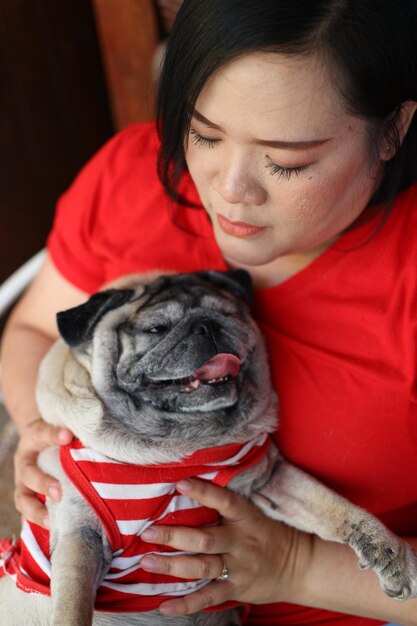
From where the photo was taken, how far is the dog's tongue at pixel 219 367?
113 centimetres

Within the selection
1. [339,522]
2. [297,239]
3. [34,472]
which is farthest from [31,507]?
[297,239]

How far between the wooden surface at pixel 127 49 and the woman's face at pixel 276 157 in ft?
2.72

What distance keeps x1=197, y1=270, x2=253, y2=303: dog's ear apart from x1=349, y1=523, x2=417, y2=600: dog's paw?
411 mm

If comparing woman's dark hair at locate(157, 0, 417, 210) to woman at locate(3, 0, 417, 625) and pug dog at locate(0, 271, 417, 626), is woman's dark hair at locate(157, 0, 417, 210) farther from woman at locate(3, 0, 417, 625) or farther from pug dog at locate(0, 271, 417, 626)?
pug dog at locate(0, 271, 417, 626)

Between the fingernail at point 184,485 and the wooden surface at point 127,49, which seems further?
the wooden surface at point 127,49

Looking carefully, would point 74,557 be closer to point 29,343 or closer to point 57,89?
point 29,343

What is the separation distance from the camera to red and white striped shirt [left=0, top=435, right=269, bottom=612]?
1.07 meters

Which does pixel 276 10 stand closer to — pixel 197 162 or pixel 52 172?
pixel 197 162

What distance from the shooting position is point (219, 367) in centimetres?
114

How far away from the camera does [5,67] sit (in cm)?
195

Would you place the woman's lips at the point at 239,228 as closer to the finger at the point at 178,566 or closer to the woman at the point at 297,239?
the woman at the point at 297,239

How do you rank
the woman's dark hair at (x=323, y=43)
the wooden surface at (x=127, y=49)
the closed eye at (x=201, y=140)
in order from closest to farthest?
1. the woman's dark hair at (x=323, y=43)
2. the closed eye at (x=201, y=140)
3. the wooden surface at (x=127, y=49)

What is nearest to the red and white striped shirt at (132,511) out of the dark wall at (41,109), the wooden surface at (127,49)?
the wooden surface at (127,49)

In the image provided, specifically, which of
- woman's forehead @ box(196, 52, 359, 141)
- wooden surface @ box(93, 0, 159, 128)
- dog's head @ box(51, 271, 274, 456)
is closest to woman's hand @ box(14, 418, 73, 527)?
dog's head @ box(51, 271, 274, 456)
